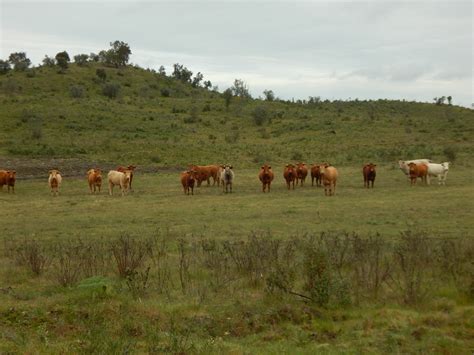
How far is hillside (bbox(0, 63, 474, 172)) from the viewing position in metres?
39.8

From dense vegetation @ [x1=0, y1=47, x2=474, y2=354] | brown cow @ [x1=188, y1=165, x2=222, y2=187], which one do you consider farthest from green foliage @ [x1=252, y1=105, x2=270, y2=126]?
brown cow @ [x1=188, y1=165, x2=222, y2=187]

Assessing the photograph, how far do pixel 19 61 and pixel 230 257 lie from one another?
250ft

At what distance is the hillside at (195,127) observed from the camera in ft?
131

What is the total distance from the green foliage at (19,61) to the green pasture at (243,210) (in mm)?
49076

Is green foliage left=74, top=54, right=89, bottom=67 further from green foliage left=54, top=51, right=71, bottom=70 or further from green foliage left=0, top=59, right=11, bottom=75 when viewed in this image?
green foliage left=0, top=59, right=11, bottom=75

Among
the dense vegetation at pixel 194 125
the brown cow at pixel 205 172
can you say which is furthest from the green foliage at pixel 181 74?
the brown cow at pixel 205 172

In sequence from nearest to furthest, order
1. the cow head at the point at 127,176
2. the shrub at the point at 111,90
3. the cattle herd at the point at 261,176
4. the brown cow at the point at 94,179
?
1. the cattle herd at the point at 261,176
2. the cow head at the point at 127,176
3. the brown cow at the point at 94,179
4. the shrub at the point at 111,90

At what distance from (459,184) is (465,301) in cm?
1814

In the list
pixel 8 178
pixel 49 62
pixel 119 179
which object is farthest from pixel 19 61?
pixel 119 179

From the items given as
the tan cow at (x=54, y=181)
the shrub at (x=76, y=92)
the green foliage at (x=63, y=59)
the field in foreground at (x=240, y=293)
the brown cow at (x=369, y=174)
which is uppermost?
the green foliage at (x=63, y=59)

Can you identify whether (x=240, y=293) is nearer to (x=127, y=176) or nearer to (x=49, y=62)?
(x=127, y=176)

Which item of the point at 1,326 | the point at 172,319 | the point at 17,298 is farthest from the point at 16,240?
the point at 172,319

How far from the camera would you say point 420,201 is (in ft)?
68.5

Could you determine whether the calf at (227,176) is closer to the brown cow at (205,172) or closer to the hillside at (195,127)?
the brown cow at (205,172)
